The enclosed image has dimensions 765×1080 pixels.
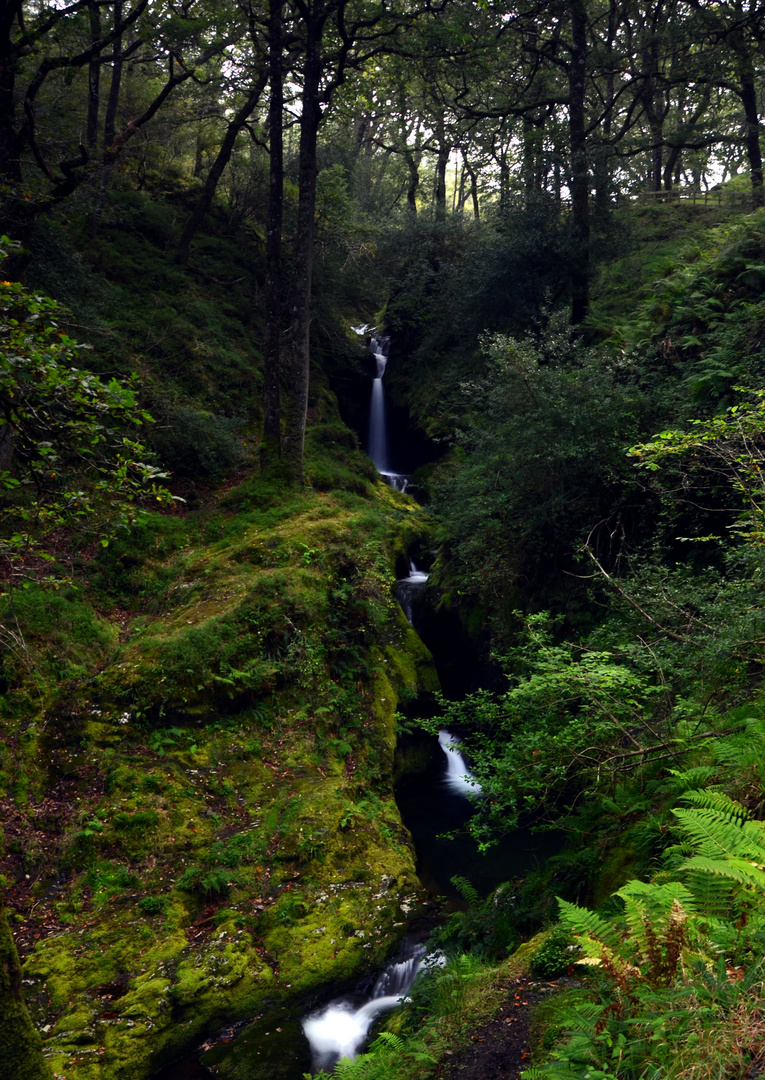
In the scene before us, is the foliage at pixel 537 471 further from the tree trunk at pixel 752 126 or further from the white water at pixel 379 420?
the tree trunk at pixel 752 126

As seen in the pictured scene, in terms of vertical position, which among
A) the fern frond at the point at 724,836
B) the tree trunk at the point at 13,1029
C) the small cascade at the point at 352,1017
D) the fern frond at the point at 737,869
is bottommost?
the small cascade at the point at 352,1017

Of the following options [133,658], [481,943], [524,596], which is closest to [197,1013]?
[481,943]

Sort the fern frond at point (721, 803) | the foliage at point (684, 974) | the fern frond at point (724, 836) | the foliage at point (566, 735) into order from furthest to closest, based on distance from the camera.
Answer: the foliage at point (566, 735)
the fern frond at point (721, 803)
the fern frond at point (724, 836)
the foliage at point (684, 974)

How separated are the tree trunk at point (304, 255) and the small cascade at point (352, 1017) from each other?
32.4 ft

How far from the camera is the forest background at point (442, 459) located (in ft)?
15.2

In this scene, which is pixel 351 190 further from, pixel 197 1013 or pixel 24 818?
pixel 197 1013

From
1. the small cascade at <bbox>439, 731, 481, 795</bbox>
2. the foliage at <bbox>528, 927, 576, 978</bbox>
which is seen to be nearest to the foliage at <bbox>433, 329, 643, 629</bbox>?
the small cascade at <bbox>439, 731, 481, 795</bbox>

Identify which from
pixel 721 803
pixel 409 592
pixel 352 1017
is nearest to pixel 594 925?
pixel 721 803

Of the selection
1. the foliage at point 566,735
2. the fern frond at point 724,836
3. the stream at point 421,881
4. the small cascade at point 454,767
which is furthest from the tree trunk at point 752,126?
the fern frond at point 724,836

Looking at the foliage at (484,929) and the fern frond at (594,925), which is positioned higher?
the fern frond at (594,925)

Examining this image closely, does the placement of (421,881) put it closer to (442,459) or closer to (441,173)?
(442,459)

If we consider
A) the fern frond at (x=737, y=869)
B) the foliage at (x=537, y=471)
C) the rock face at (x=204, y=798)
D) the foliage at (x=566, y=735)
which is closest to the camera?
the fern frond at (x=737, y=869)

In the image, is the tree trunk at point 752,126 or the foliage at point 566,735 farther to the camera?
the tree trunk at point 752,126

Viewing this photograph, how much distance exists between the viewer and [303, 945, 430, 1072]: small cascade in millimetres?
6047
